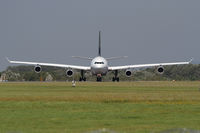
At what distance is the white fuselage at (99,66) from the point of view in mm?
92950

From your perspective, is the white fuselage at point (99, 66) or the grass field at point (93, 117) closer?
the grass field at point (93, 117)

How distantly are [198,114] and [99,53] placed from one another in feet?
274

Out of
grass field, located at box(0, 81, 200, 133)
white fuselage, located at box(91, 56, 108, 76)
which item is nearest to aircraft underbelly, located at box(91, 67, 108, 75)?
white fuselage, located at box(91, 56, 108, 76)

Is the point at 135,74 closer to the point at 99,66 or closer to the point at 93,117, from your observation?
the point at 99,66

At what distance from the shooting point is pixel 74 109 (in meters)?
32.7

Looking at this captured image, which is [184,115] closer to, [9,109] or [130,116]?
[130,116]

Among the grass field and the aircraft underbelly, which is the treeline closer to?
the aircraft underbelly

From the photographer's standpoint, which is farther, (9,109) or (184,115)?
(9,109)

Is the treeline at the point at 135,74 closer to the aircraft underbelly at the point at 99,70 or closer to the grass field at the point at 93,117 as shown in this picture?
the aircraft underbelly at the point at 99,70

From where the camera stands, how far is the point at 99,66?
92.7 m

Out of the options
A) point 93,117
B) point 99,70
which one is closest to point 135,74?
point 99,70

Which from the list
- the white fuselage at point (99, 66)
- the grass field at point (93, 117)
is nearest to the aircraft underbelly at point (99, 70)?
the white fuselage at point (99, 66)

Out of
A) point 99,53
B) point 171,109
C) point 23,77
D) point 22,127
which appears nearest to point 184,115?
point 171,109

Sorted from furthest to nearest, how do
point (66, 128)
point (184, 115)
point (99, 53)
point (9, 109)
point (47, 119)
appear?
1. point (99, 53)
2. point (9, 109)
3. point (184, 115)
4. point (47, 119)
5. point (66, 128)
